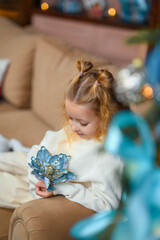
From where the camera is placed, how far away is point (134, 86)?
58 cm

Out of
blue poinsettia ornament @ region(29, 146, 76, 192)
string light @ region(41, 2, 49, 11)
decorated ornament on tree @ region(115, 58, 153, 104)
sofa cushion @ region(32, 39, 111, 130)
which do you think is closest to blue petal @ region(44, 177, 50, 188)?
blue poinsettia ornament @ region(29, 146, 76, 192)

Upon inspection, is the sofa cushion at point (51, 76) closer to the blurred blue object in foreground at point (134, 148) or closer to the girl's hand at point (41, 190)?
the girl's hand at point (41, 190)

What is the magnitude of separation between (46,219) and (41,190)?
20 centimetres

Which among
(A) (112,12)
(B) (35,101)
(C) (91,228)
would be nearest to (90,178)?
(C) (91,228)

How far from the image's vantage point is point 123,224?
541 millimetres

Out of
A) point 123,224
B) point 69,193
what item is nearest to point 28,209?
point 69,193

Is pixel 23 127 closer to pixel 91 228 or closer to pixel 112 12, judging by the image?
pixel 112 12

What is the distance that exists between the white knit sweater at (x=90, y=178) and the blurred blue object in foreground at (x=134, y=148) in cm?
66

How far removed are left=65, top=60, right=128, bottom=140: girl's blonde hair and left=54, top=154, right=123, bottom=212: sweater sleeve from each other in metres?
0.16

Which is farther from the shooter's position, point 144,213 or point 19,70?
point 19,70

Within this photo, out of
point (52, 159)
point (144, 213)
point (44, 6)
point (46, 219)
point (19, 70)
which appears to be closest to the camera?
point (144, 213)

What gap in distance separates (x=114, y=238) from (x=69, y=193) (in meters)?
0.78

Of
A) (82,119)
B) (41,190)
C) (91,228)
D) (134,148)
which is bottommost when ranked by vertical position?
(41,190)

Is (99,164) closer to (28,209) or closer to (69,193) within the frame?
(69,193)
